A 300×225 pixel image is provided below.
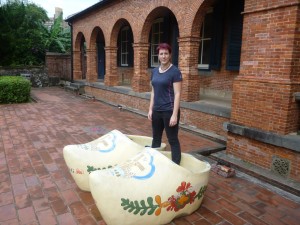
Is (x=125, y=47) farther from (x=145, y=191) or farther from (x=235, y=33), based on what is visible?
(x=145, y=191)

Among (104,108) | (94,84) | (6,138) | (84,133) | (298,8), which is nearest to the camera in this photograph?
(298,8)

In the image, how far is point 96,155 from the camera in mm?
3482

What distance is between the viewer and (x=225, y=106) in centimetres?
689

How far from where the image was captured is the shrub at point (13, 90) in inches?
428

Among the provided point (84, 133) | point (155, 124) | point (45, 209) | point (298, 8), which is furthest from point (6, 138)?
point (298, 8)

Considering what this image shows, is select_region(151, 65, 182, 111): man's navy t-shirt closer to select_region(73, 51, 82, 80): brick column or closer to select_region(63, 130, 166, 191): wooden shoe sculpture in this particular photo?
select_region(63, 130, 166, 191): wooden shoe sculpture

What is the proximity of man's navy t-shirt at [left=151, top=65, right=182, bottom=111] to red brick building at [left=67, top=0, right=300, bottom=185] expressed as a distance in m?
1.67

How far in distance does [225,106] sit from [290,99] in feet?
9.26

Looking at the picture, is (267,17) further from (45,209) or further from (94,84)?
(94,84)

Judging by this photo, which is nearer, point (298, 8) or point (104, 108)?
point (298, 8)

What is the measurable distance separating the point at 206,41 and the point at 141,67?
234 cm

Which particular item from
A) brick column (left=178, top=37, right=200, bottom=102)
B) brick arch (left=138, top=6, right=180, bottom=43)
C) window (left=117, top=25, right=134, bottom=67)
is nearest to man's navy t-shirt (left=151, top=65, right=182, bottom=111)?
brick column (left=178, top=37, right=200, bottom=102)

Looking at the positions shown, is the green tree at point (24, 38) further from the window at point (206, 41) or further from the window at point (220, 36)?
the window at point (220, 36)

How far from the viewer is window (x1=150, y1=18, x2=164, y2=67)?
35.8 ft
